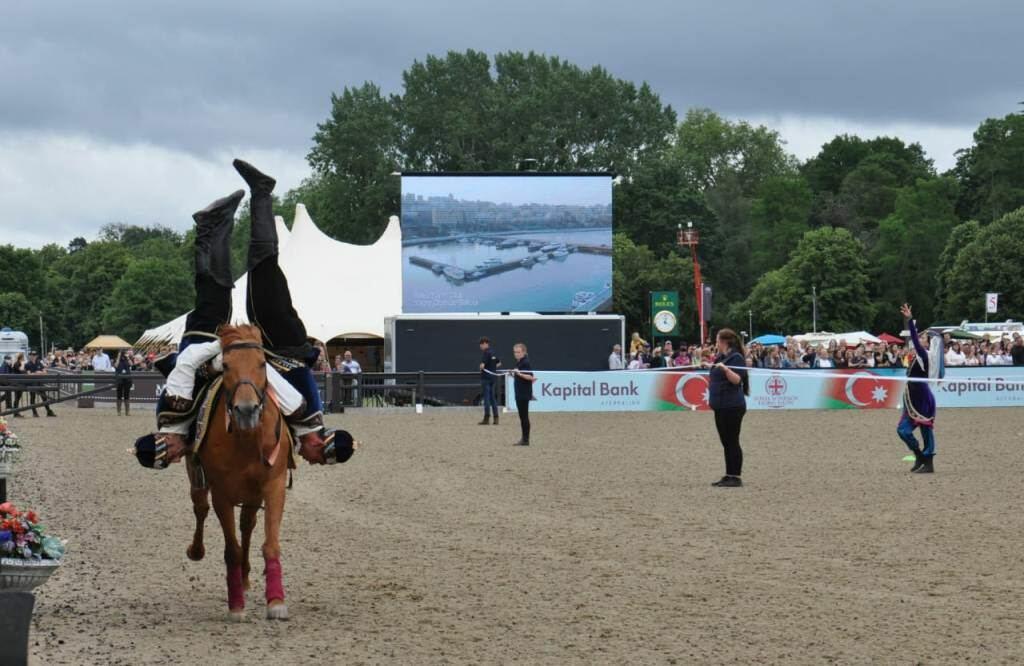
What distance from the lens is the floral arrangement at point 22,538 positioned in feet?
31.1

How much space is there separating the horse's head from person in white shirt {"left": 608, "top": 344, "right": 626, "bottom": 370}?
3254cm

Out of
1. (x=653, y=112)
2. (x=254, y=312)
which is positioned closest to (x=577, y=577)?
(x=254, y=312)

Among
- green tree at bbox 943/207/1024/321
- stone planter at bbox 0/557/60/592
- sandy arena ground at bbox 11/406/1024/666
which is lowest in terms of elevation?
sandy arena ground at bbox 11/406/1024/666

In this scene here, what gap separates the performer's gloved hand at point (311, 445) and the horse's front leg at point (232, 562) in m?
0.75

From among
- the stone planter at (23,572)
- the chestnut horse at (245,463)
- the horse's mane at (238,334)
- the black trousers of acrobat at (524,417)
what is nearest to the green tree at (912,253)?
the black trousers of acrobat at (524,417)

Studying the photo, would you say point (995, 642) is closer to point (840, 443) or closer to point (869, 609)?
point (869, 609)

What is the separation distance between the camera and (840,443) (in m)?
27.9

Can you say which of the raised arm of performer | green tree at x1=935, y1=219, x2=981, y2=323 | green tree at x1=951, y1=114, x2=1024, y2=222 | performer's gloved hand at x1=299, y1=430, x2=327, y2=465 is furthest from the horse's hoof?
green tree at x1=951, y1=114, x2=1024, y2=222

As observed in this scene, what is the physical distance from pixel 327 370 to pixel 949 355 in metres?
17.5

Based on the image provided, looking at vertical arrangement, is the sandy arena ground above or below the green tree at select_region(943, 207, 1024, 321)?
below

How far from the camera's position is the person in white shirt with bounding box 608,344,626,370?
138 feet

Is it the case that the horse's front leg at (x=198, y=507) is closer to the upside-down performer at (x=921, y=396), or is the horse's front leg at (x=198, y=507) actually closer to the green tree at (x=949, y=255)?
the upside-down performer at (x=921, y=396)

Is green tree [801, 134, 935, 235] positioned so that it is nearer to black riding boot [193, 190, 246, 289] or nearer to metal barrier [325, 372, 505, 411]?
metal barrier [325, 372, 505, 411]

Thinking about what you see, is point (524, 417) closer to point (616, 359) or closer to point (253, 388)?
point (616, 359)
